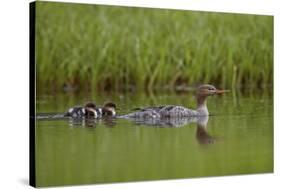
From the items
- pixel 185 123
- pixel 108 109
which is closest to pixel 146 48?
pixel 108 109

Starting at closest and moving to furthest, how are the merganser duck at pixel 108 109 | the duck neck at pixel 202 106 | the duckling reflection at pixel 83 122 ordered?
1. the duckling reflection at pixel 83 122
2. the merganser duck at pixel 108 109
3. the duck neck at pixel 202 106

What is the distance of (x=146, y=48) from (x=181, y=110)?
65cm

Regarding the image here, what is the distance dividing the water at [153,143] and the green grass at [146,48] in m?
0.15

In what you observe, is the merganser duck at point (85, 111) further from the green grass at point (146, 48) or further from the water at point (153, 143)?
the green grass at point (146, 48)

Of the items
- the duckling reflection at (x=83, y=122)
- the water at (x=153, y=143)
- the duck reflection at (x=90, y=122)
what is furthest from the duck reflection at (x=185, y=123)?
the duckling reflection at (x=83, y=122)

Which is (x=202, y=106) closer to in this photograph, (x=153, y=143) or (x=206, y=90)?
(x=206, y=90)

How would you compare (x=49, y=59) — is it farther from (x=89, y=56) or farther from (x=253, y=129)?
(x=253, y=129)

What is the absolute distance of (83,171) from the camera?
6.52 m

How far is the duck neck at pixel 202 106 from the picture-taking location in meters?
7.27

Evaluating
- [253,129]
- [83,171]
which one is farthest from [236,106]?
[83,171]

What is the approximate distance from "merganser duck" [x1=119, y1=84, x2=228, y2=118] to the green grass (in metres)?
0.09

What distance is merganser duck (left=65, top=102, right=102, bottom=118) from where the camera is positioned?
6.65 meters

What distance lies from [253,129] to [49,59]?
2097 mm

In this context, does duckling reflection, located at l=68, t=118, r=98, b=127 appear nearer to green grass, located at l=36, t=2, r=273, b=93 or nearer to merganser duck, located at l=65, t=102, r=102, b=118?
merganser duck, located at l=65, t=102, r=102, b=118
